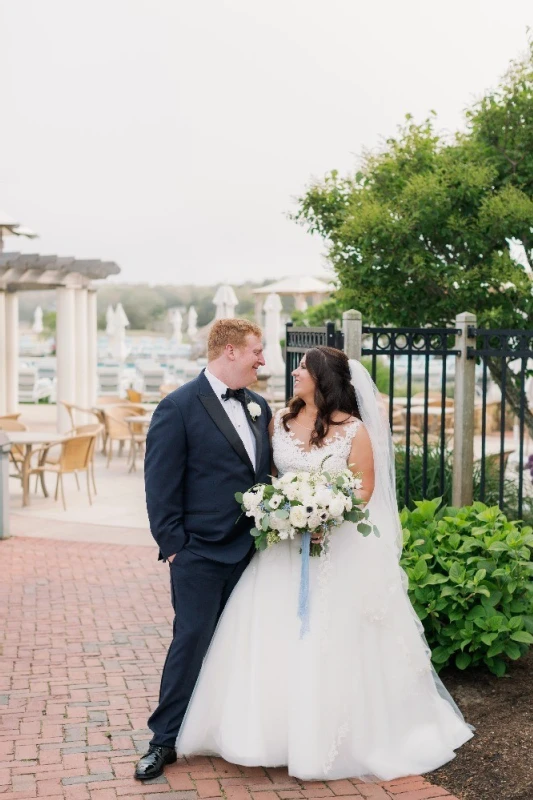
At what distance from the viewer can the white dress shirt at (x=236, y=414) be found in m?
4.04

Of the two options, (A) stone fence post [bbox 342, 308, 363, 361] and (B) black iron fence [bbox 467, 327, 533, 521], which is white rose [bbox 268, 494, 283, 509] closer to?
(A) stone fence post [bbox 342, 308, 363, 361]

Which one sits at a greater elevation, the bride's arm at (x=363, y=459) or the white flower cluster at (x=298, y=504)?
the bride's arm at (x=363, y=459)

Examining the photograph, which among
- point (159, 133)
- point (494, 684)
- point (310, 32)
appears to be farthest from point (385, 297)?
point (159, 133)

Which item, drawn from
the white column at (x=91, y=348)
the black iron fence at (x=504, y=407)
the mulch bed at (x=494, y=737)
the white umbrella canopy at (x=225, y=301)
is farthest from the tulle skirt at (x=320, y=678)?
the white umbrella canopy at (x=225, y=301)

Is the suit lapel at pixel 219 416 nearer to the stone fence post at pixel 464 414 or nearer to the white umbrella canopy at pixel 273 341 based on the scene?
the stone fence post at pixel 464 414

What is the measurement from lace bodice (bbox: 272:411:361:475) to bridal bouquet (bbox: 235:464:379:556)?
0.24ft

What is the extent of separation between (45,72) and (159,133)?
13.7 meters

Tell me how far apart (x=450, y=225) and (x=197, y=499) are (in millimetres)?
4737

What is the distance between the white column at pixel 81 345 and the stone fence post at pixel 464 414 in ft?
35.1

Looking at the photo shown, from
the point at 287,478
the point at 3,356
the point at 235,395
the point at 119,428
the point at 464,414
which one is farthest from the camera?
the point at 3,356

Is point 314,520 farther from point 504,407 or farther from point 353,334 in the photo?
point 504,407

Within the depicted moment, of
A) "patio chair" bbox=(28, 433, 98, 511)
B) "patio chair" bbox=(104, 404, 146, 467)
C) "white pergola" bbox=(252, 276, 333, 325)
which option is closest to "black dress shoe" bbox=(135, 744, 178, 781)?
"patio chair" bbox=(28, 433, 98, 511)

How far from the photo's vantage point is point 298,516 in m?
3.84

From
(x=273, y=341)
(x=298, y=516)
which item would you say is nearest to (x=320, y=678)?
(x=298, y=516)
